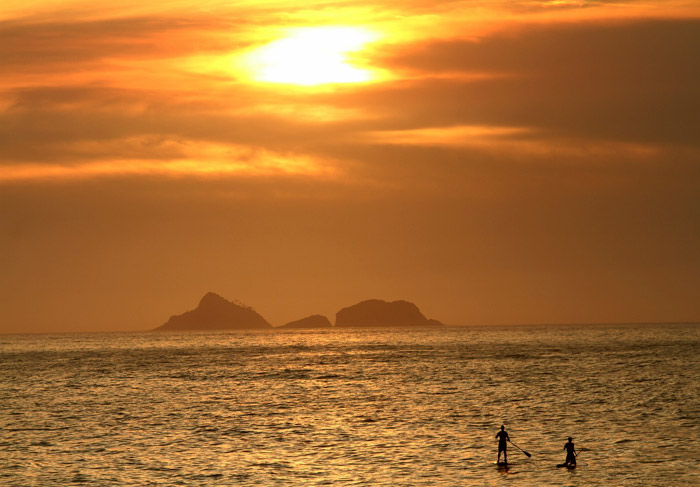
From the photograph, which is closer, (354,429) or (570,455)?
(570,455)

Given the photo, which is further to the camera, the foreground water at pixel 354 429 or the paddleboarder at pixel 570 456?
the foreground water at pixel 354 429

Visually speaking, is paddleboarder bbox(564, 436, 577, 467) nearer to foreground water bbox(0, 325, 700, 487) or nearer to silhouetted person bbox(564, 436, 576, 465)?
silhouetted person bbox(564, 436, 576, 465)

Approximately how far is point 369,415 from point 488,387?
36.8 m

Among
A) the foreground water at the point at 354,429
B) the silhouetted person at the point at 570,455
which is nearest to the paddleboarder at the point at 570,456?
the silhouetted person at the point at 570,455

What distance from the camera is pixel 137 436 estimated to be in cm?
8112

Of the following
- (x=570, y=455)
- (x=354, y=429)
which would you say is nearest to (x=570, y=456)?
(x=570, y=455)

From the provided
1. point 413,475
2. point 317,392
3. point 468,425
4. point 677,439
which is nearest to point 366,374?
point 317,392

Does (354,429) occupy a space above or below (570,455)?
below

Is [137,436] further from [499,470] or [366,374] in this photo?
[366,374]

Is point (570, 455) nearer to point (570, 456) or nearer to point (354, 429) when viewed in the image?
point (570, 456)

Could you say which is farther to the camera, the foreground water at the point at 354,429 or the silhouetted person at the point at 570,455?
the foreground water at the point at 354,429

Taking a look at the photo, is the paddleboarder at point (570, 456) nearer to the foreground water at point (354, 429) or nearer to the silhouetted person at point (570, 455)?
the silhouetted person at point (570, 455)

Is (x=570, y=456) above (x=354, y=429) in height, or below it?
above

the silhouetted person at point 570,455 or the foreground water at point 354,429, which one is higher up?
the silhouetted person at point 570,455
